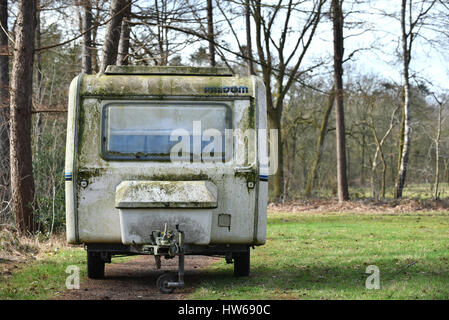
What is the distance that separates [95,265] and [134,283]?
67 cm

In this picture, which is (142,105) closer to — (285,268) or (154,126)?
(154,126)

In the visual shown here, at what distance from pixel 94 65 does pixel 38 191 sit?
11352 millimetres

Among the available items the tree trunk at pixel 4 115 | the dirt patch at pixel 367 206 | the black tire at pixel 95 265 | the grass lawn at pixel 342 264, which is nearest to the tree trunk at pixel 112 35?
the tree trunk at pixel 4 115

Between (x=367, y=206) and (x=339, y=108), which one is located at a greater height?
(x=339, y=108)

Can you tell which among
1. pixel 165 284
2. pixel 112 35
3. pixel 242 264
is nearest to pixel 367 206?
pixel 112 35

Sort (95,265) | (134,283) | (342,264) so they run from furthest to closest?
(342,264), (95,265), (134,283)

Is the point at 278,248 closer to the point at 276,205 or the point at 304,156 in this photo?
the point at 276,205

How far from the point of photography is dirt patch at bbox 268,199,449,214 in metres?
25.8

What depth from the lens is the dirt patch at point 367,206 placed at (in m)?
25.8

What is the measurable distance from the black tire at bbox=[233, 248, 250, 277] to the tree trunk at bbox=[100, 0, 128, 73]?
849cm

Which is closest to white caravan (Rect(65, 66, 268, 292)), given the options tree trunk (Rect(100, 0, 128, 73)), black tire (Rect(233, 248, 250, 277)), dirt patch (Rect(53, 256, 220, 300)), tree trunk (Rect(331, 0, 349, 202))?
dirt patch (Rect(53, 256, 220, 300))

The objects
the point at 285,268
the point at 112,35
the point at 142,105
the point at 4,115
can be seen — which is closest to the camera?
the point at 142,105

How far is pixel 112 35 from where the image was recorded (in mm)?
17422

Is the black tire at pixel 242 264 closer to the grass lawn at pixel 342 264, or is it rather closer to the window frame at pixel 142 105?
the grass lawn at pixel 342 264
